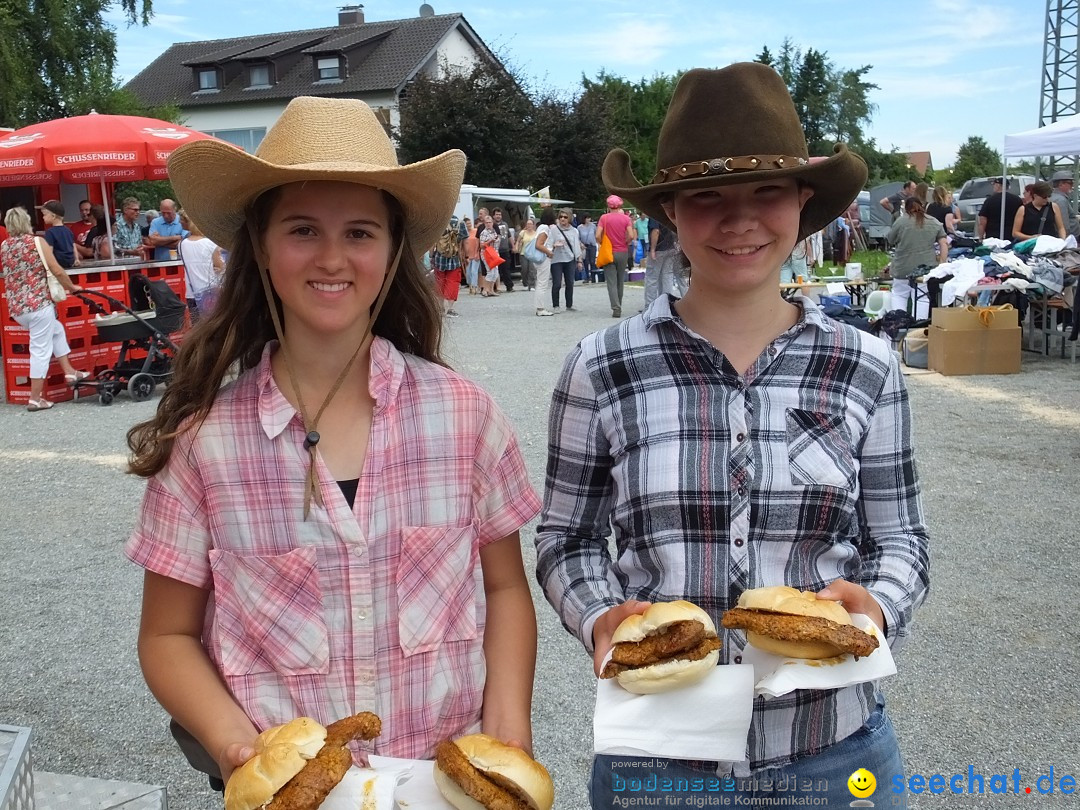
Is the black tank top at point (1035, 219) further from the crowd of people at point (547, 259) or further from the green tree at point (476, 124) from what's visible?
the green tree at point (476, 124)

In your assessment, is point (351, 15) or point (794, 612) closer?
point (794, 612)

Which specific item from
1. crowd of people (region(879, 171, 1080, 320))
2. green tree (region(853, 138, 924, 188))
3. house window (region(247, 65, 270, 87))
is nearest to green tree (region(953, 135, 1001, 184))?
green tree (region(853, 138, 924, 188))

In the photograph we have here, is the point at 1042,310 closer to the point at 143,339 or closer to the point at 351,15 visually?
the point at 143,339

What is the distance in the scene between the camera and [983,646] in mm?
4203

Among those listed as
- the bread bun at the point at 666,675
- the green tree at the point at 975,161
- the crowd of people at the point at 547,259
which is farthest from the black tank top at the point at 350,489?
the green tree at the point at 975,161

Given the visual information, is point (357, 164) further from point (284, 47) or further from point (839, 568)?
point (284, 47)

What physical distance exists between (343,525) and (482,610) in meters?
0.36

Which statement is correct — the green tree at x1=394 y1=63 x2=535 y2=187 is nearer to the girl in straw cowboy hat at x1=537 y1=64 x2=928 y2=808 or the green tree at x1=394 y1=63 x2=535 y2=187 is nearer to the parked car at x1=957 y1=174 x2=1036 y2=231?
the parked car at x1=957 y1=174 x2=1036 y2=231

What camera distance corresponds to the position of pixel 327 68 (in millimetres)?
44156

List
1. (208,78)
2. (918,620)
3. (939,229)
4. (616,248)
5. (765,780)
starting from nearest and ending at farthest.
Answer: (765,780)
(918,620)
(939,229)
(616,248)
(208,78)

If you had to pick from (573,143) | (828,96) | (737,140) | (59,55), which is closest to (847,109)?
(828,96)

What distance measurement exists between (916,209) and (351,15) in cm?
4375

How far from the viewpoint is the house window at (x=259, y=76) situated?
147 feet

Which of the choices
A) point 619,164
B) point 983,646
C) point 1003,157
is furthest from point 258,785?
point 1003,157
